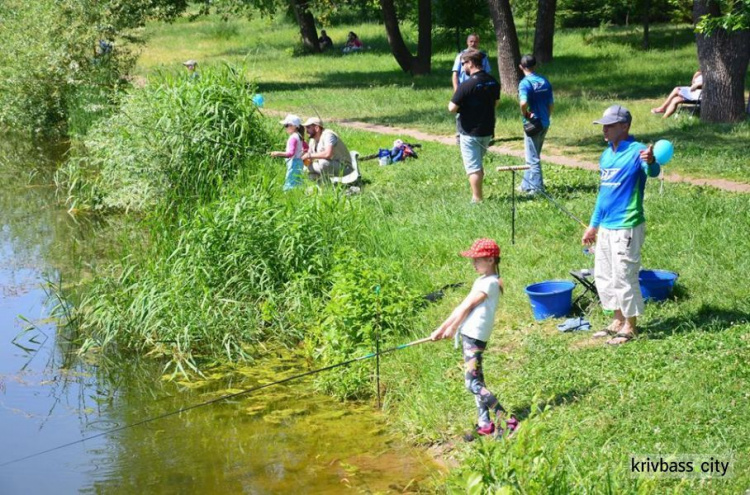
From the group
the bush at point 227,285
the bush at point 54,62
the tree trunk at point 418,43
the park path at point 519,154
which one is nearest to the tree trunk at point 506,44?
the park path at point 519,154

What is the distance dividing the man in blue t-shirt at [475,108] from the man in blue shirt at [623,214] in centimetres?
404

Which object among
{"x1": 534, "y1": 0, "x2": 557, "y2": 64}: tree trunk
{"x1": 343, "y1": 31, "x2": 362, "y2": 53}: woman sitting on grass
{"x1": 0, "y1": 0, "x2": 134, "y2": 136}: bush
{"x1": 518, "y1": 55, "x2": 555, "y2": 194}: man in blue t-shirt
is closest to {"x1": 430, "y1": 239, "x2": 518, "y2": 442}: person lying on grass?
{"x1": 518, "y1": 55, "x2": 555, "y2": 194}: man in blue t-shirt

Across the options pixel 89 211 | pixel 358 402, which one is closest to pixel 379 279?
pixel 358 402

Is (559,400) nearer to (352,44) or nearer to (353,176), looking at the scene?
(353,176)

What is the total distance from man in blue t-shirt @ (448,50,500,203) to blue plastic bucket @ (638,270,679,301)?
375 cm

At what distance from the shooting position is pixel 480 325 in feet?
21.1

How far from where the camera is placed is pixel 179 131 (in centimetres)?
1259

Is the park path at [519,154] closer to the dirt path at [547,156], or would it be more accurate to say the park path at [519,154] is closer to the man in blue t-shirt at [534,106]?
the dirt path at [547,156]

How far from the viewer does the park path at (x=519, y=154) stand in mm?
11906

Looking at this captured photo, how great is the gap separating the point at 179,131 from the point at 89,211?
11.5ft

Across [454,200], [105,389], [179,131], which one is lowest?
[105,389]

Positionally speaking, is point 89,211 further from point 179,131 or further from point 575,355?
point 575,355

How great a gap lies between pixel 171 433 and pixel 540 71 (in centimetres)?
1876

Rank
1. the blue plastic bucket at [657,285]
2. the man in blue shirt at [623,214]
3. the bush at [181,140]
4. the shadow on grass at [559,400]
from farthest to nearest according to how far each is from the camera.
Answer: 1. the bush at [181,140]
2. the blue plastic bucket at [657,285]
3. the man in blue shirt at [623,214]
4. the shadow on grass at [559,400]
